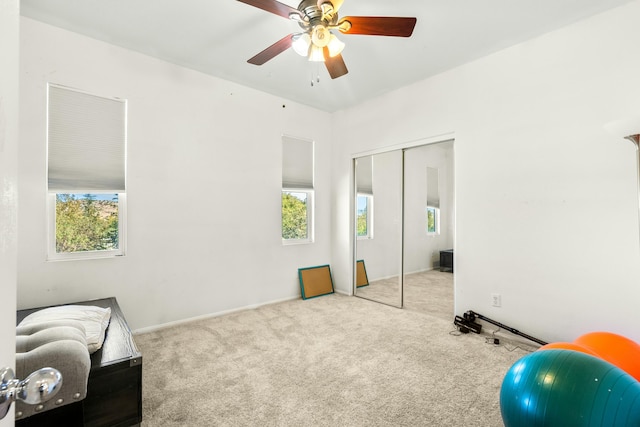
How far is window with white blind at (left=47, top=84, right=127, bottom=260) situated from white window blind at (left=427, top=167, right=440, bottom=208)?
337cm

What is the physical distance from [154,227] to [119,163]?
0.70m

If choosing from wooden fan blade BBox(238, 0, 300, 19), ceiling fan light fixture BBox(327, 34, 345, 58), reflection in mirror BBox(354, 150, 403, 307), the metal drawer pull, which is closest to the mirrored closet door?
reflection in mirror BBox(354, 150, 403, 307)

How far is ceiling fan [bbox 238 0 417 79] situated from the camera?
6.31 feet

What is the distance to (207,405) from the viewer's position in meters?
1.94

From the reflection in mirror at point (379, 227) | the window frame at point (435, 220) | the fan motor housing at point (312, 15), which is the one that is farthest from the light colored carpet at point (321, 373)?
the fan motor housing at point (312, 15)

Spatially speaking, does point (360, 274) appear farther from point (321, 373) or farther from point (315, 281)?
point (321, 373)

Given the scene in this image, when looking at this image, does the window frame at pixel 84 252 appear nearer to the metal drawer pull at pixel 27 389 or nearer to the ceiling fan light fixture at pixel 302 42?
the ceiling fan light fixture at pixel 302 42

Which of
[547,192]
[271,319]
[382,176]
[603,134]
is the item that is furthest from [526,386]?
[382,176]

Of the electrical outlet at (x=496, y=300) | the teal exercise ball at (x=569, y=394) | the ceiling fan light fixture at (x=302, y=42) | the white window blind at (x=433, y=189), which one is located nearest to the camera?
the teal exercise ball at (x=569, y=394)

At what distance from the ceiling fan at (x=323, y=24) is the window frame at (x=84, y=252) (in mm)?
2205

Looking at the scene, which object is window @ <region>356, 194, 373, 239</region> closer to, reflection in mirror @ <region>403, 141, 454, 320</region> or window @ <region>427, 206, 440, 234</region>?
reflection in mirror @ <region>403, 141, 454, 320</region>

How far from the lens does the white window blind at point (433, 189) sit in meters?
3.76

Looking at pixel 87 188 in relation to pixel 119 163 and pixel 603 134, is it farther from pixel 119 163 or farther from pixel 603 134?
pixel 603 134

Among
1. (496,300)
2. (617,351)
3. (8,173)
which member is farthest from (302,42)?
(496,300)
